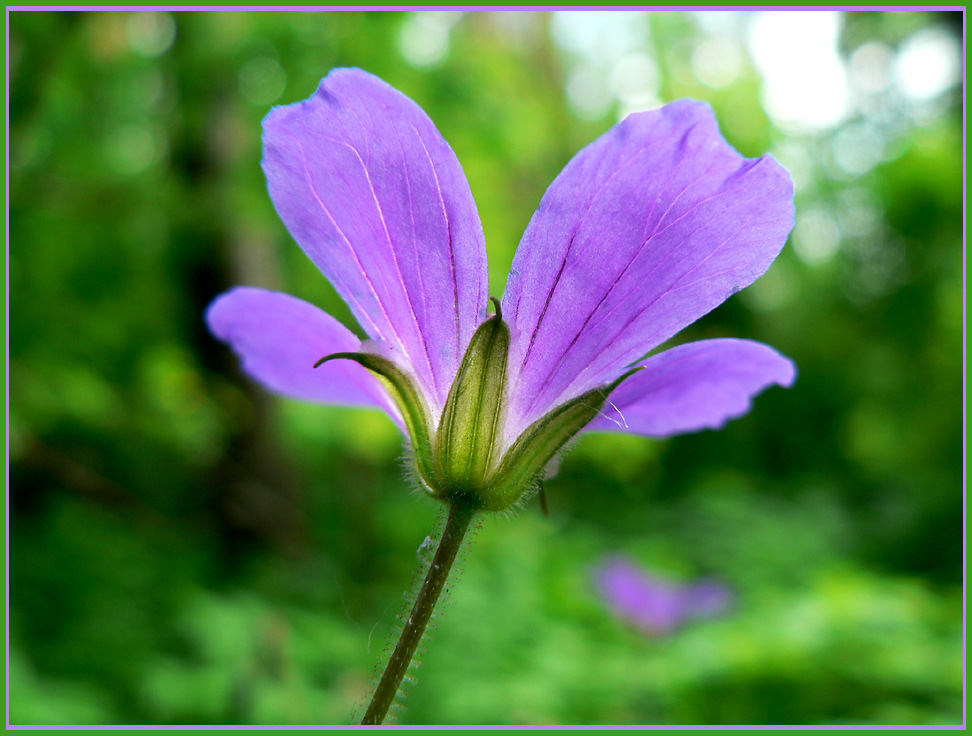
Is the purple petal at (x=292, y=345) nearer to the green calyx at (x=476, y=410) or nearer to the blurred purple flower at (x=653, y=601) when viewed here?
the green calyx at (x=476, y=410)

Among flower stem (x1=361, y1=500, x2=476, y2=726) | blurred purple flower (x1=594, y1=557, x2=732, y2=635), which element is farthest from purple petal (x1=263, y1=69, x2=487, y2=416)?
blurred purple flower (x1=594, y1=557, x2=732, y2=635)

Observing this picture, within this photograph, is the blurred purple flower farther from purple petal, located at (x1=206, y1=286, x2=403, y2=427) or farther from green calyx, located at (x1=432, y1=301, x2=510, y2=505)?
green calyx, located at (x1=432, y1=301, x2=510, y2=505)

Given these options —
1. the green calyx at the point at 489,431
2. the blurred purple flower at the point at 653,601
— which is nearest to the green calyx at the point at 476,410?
the green calyx at the point at 489,431

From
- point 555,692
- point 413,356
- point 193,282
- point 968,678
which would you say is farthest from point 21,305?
point 968,678

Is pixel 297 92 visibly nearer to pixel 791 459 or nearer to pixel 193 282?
pixel 193 282

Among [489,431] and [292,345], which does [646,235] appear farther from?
[292,345]
